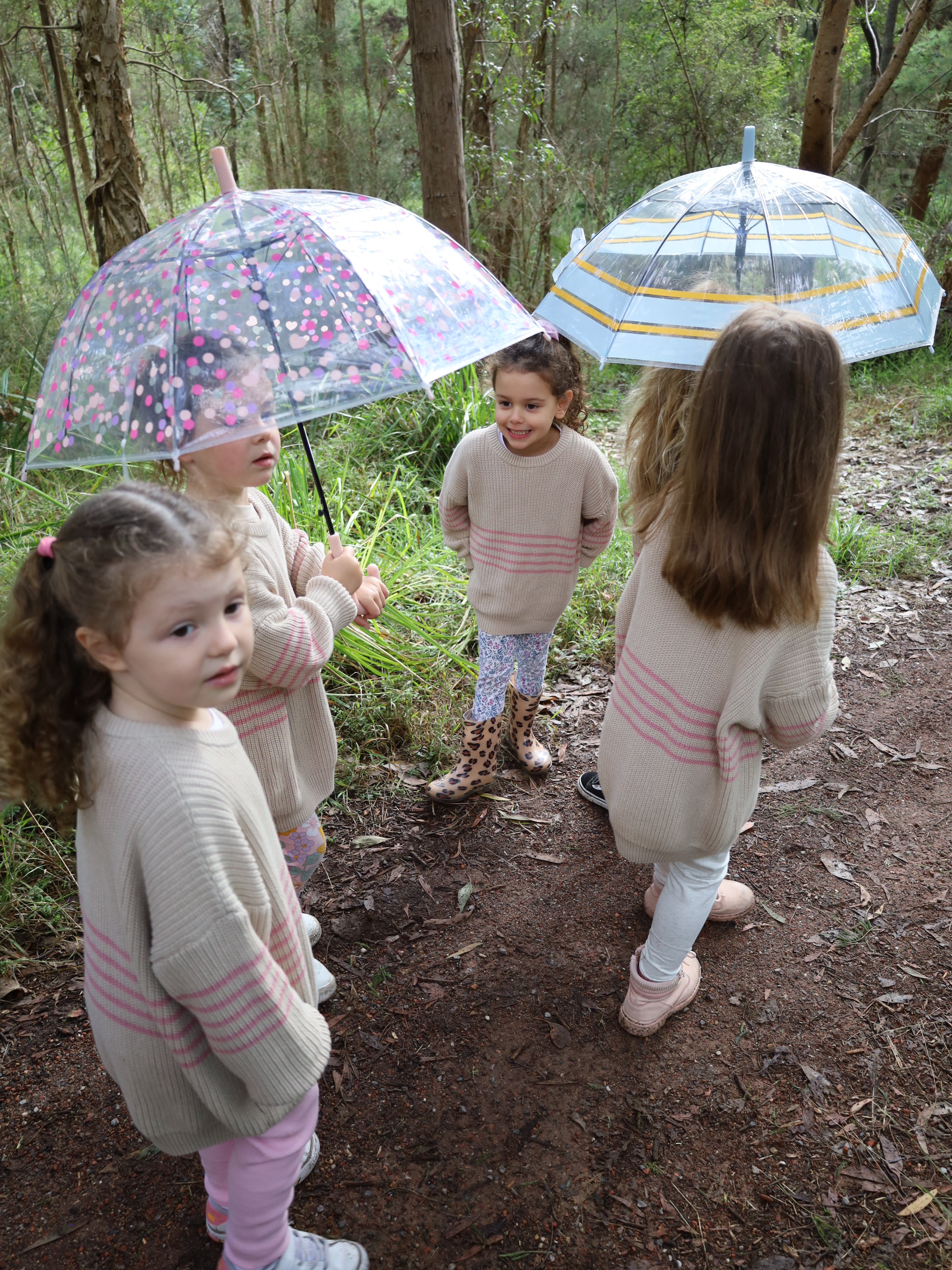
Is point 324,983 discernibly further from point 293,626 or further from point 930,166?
point 930,166

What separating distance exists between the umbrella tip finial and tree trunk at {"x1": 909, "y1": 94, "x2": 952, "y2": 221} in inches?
362

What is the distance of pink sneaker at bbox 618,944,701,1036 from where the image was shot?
86.0 inches

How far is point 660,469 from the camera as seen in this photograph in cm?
198

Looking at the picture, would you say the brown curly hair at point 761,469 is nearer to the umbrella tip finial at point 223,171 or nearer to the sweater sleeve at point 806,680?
the sweater sleeve at point 806,680

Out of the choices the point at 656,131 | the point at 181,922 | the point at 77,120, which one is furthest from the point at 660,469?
the point at 656,131

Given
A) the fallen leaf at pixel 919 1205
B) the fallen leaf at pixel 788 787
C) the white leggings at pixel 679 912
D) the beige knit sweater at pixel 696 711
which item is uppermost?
the beige knit sweater at pixel 696 711

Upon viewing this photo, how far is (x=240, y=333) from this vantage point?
1.58 m

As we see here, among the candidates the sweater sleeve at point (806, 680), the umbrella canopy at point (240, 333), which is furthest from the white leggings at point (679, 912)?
the umbrella canopy at point (240, 333)

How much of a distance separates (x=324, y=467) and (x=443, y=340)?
125 inches

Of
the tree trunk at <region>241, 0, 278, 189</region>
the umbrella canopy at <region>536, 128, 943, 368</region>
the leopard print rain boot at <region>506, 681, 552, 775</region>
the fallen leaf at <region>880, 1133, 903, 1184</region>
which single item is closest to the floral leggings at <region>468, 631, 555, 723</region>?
the leopard print rain boot at <region>506, 681, 552, 775</region>

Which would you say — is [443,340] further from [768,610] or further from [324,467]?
[324,467]

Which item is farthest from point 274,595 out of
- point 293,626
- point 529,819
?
point 529,819

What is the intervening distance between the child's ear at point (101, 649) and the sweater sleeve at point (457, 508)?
1.58 metres

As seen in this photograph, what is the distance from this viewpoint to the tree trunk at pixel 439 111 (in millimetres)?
3719
